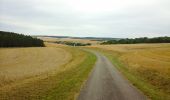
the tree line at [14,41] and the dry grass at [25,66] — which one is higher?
the tree line at [14,41]

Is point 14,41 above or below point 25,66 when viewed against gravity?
above

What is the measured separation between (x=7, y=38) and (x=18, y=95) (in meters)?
86.5

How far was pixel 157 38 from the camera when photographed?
13288 centimetres

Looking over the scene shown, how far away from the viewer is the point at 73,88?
1791 cm

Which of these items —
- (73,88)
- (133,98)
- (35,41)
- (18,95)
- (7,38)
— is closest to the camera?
(133,98)

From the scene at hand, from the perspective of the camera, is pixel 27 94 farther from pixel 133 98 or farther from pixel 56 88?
pixel 133 98

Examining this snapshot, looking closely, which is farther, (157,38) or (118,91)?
(157,38)

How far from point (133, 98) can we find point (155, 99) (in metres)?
1.45

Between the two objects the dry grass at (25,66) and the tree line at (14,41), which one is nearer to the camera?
the dry grass at (25,66)

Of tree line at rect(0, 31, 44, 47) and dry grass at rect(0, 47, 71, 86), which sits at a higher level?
tree line at rect(0, 31, 44, 47)

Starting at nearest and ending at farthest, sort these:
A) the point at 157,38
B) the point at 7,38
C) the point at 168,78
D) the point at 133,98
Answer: the point at 133,98, the point at 168,78, the point at 7,38, the point at 157,38

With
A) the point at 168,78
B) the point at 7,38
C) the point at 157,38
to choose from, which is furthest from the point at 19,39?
the point at 168,78

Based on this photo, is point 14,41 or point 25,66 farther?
point 14,41

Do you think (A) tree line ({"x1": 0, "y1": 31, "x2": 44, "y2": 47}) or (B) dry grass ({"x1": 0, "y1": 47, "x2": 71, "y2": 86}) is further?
(A) tree line ({"x1": 0, "y1": 31, "x2": 44, "y2": 47})
